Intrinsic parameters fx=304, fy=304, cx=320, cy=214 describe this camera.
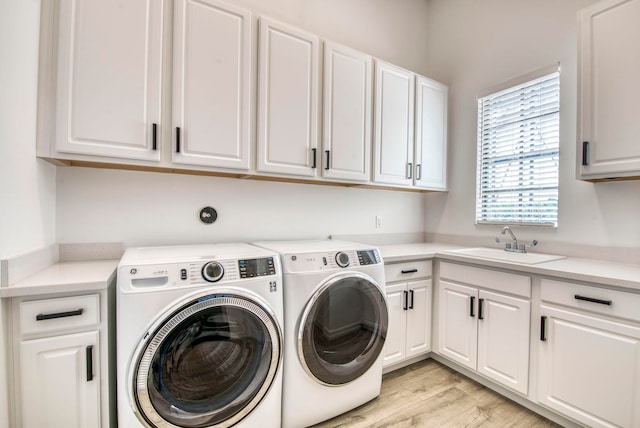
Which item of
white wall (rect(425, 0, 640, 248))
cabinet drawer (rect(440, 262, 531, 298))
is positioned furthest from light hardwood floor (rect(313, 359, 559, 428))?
white wall (rect(425, 0, 640, 248))

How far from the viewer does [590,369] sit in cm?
156

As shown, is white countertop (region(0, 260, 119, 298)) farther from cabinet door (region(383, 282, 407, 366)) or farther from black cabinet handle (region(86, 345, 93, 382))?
cabinet door (region(383, 282, 407, 366))

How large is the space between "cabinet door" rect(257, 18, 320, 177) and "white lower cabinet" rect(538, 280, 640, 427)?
1.67m

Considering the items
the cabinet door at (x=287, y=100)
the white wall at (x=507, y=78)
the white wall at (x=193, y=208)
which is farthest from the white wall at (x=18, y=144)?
the white wall at (x=507, y=78)

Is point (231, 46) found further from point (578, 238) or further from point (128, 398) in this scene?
point (578, 238)

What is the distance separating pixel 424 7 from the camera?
319 cm

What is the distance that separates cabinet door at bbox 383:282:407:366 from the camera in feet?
7.04

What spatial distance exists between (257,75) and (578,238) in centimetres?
242

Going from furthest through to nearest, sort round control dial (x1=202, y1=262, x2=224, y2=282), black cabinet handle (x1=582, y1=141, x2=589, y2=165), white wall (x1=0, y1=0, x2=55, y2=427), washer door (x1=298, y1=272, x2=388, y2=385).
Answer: black cabinet handle (x1=582, y1=141, x2=589, y2=165) → washer door (x1=298, y1=272, x2=388, y2=385) → round control dial (x1=202, y1=262, x2=224, y2=282) → white wall (x1=0, y1=0, x2=55, y2=427)

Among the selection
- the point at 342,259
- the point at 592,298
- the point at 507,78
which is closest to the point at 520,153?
the point at 507,78

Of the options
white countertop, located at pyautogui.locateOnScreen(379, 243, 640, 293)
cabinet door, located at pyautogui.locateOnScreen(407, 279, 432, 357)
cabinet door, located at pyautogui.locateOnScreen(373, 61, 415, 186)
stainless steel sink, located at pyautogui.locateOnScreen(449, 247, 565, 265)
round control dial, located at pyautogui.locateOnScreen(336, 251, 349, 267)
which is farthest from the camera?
cabinet door, located at pyautogui.locateOnScreen(373, 61, 415, 186)

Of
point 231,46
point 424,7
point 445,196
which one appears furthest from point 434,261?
point 424,7

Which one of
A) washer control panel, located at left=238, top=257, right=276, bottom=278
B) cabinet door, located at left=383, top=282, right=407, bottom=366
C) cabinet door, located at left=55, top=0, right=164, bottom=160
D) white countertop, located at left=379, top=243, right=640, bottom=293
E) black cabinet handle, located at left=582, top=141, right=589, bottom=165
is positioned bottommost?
cabinet door, located at left=383, top=282, right=407, bottom=366

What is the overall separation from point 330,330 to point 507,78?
8.15 feet
